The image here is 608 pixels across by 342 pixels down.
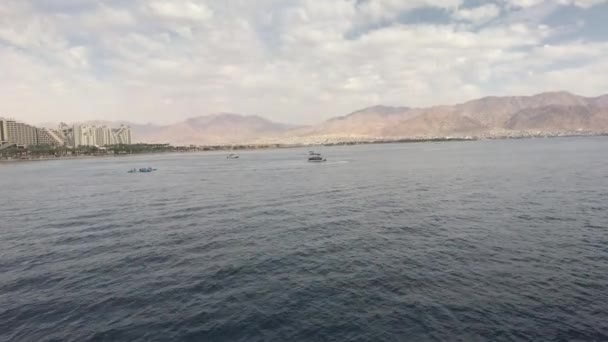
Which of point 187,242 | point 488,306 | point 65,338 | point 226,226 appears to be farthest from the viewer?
point 226,226

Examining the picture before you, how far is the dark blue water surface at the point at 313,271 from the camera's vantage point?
22.1m

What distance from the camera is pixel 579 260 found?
100ft

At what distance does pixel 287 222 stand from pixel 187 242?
1249 cm

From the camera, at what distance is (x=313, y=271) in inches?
1188

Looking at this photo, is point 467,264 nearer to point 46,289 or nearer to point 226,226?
point 226,226

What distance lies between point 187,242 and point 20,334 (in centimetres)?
1726

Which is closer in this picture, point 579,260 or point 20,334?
point 20,334

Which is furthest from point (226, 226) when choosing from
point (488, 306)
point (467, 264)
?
point (488, 306)

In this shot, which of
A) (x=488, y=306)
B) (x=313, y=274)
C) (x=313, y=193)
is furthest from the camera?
(x=313, y=193)

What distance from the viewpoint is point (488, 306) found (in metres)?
23.6

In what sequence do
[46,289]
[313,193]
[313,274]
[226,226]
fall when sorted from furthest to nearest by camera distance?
1. [313,193]
2. [226,226]
3. [313,274]
4. [46,289]

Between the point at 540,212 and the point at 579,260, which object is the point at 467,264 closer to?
the point at 579,260

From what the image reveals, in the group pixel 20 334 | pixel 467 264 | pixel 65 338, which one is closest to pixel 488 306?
pixel 467 264

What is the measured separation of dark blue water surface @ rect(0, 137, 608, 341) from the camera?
22.1 meters
